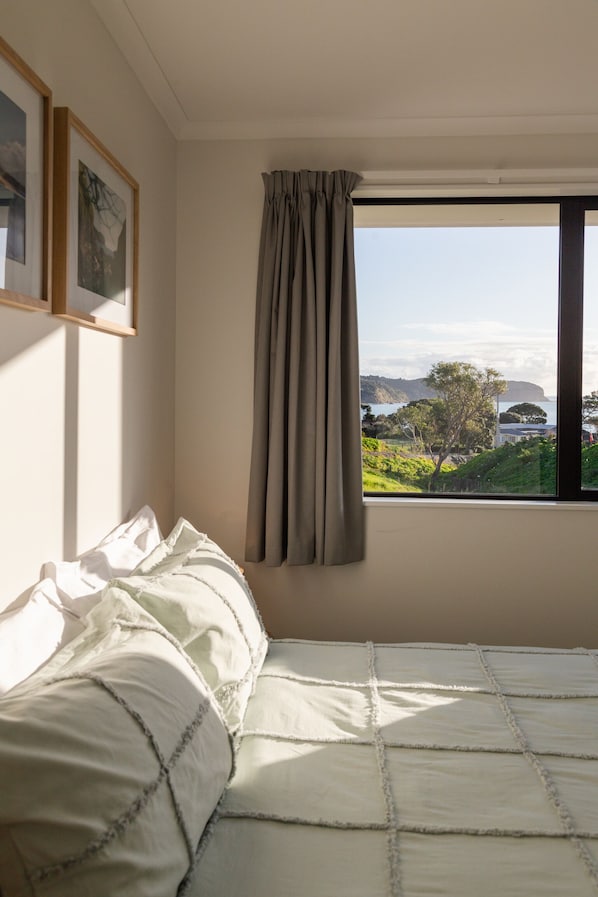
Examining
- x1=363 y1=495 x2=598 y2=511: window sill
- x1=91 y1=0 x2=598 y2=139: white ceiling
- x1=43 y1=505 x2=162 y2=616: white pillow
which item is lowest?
x1=43 y1=505 x2=162 y2=616: white pillow

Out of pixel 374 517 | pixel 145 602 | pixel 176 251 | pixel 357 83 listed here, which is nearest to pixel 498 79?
pixel 357 83

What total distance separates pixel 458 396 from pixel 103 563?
1.98 meters

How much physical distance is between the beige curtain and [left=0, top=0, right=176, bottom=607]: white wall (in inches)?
17.1

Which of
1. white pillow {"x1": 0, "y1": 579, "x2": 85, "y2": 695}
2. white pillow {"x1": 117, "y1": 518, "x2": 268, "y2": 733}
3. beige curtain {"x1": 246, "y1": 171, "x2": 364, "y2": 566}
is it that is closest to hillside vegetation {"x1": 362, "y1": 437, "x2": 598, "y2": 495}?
beige curtain {"x1": 246, "y1": 171, "x2": 364, "y2": 566}

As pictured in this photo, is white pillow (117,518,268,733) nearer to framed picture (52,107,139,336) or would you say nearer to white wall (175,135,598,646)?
framed picture (52,107,139,336)

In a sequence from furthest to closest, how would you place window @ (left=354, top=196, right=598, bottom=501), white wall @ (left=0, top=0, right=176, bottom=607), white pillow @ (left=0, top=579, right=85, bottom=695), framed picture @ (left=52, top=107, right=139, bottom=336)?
window @ (left=354, top=196, right=598, bottom=501)
framed picture @ (left=52, top=107, right=139, bottom=336)
white wall @ (left=0, top=0, right=176, bottom=607)
white pillow @ (left=0, top=579, right=85, bottom=695)

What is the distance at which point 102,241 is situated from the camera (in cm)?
219

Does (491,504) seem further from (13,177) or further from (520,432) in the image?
(13,177)

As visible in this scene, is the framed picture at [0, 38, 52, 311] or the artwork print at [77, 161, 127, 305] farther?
the artwork print at [77, 161, 127, 305]

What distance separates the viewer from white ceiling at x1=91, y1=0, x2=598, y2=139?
2260 mm

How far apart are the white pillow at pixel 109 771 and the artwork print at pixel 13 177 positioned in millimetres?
904

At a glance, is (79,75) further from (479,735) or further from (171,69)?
(479,735)

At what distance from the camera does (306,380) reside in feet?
10.2

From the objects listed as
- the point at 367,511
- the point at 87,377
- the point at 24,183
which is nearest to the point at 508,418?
the point at 367,511
